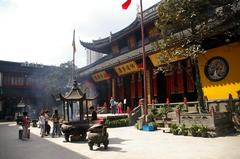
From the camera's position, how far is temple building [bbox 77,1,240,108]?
49.4 ft

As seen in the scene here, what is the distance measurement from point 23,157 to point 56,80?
2887cm

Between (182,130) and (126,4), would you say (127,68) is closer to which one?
(126,4)

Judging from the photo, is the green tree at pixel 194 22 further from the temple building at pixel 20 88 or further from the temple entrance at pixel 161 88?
the temple building at pixel 20 88

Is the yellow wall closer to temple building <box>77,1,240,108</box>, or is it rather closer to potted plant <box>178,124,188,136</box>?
temple building <box>77,1,240,108</box>

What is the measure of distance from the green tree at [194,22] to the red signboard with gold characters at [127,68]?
807 centimetres

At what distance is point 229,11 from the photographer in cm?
1264

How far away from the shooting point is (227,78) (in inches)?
591

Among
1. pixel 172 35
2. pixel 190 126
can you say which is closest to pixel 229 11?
pixel 172 35

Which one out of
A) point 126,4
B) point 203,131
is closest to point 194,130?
point 203,131

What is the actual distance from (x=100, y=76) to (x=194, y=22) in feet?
51.7

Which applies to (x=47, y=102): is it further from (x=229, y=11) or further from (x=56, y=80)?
(x=229, y=11)

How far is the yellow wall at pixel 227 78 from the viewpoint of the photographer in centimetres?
1462

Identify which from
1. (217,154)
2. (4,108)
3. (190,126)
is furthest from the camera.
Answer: (4,108)

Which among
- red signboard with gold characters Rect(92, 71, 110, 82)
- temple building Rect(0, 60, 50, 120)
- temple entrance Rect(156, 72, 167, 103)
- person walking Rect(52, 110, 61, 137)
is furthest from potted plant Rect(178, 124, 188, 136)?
temple building Rect(0, 60, 50, 120)
